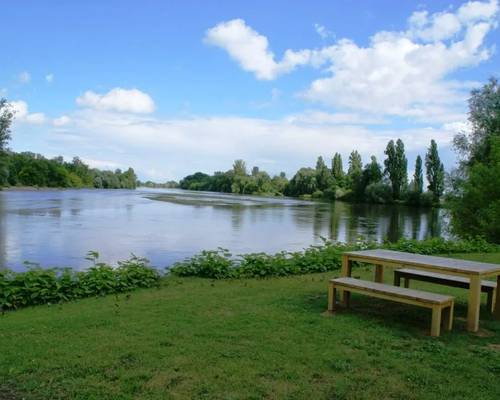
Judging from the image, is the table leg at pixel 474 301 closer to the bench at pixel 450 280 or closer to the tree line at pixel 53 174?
the bench at pixel 450 280

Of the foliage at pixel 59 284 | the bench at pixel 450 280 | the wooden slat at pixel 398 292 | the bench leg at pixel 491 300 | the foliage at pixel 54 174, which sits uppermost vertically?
the foliage at pixel 54 174

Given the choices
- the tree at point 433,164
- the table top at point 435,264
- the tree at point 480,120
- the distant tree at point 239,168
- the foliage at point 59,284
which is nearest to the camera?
the table top at point 435,264

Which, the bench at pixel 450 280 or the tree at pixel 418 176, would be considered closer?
the bench at pixel 450 280

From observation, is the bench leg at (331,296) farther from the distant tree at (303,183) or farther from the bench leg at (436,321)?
the distant tree at (303,183)

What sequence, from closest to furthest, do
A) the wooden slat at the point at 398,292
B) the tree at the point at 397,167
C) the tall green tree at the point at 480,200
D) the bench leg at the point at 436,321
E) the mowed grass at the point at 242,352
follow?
the mowed grass at the point at 242,352 → the bench leg at the point at 436,321 → the wooden slat at the point at 398,292 → the tall green tree at the point at 480,200 → the tree at the point at 397,167

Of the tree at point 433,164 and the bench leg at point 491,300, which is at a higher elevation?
the tree at point 433,164

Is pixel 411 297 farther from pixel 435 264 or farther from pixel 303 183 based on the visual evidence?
pixel 303 183

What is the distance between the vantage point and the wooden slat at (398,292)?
4.93m

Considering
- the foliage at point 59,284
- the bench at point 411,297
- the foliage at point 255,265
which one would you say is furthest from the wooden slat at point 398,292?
the foliage at point 59,284

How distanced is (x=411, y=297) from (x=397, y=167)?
74.2 metres

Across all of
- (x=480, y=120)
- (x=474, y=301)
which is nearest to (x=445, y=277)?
(x=474, y=301)

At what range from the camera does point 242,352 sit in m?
4.21

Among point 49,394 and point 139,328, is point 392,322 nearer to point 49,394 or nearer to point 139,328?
point 139,328

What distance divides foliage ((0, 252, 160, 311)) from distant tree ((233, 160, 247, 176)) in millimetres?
140273
